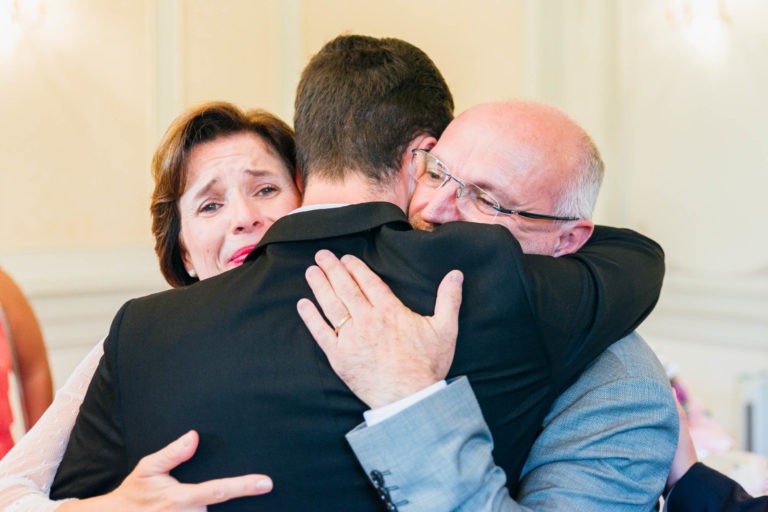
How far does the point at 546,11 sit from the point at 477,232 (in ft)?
11.6

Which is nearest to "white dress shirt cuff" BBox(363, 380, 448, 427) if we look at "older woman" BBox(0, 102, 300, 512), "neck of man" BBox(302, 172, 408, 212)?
"neck of man" BBox(302, 172, 408, 212)

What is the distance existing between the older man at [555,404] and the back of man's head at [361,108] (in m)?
0.08

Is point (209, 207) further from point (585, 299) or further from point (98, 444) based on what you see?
point (585, 299)

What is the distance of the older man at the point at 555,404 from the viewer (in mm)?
1090

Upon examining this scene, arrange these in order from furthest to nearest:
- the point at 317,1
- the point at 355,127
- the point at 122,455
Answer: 1. the point at 317,1
2. the point at 355,127
3. the point at 122,455

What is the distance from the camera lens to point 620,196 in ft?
13.6

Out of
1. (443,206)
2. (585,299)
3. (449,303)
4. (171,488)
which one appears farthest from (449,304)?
(171,488)

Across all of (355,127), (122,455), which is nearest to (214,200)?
(355,127)

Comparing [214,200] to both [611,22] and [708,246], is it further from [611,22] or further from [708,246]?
[611,22]

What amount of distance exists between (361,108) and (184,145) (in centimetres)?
67

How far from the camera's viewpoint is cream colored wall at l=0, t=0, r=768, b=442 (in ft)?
11.6

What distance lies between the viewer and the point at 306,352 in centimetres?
112

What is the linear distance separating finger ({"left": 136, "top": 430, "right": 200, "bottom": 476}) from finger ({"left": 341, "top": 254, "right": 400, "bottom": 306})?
0.32 metres

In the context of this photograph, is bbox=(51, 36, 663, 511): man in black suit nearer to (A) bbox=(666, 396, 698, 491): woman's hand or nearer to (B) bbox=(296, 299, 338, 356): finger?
(B) bbox=(296, 299, 338, 356): finger
